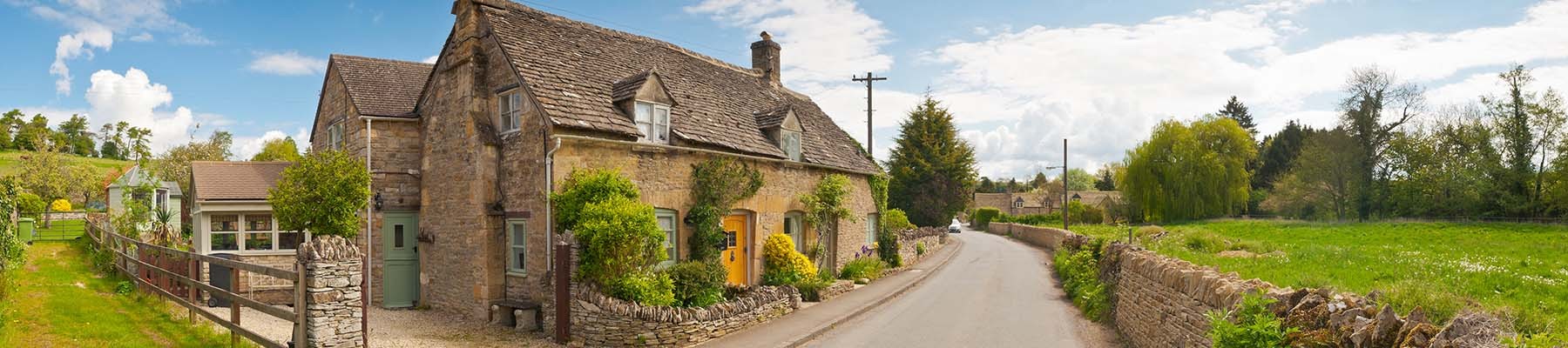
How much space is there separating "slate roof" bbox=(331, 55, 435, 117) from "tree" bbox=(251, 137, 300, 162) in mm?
30077

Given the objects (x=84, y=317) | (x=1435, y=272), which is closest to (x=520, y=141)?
(x=84, y=317)

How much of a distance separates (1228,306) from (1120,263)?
8.24 meters

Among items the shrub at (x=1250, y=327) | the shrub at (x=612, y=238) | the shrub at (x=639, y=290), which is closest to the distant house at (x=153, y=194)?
the shrub at (x=612, y=238)

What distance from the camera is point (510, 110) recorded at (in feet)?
50.3

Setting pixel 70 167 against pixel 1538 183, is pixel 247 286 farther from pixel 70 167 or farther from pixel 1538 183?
pixel 1538 183

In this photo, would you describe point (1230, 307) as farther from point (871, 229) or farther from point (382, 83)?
point (382, 83)

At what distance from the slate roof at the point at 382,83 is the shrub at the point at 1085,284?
1578 centimetres

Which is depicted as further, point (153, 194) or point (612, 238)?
point (153, 194)

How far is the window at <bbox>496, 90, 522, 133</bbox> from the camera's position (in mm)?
15005

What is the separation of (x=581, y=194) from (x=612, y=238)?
1.30 m

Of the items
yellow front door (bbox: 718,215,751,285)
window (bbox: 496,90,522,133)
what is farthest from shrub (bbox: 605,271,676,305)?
yellow front door (bbox: 718,215,751,285)

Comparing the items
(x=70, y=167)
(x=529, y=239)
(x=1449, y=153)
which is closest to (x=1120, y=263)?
(x=529, y=239)

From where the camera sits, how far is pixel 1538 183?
118 feet

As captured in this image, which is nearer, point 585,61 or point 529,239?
point 529,239
